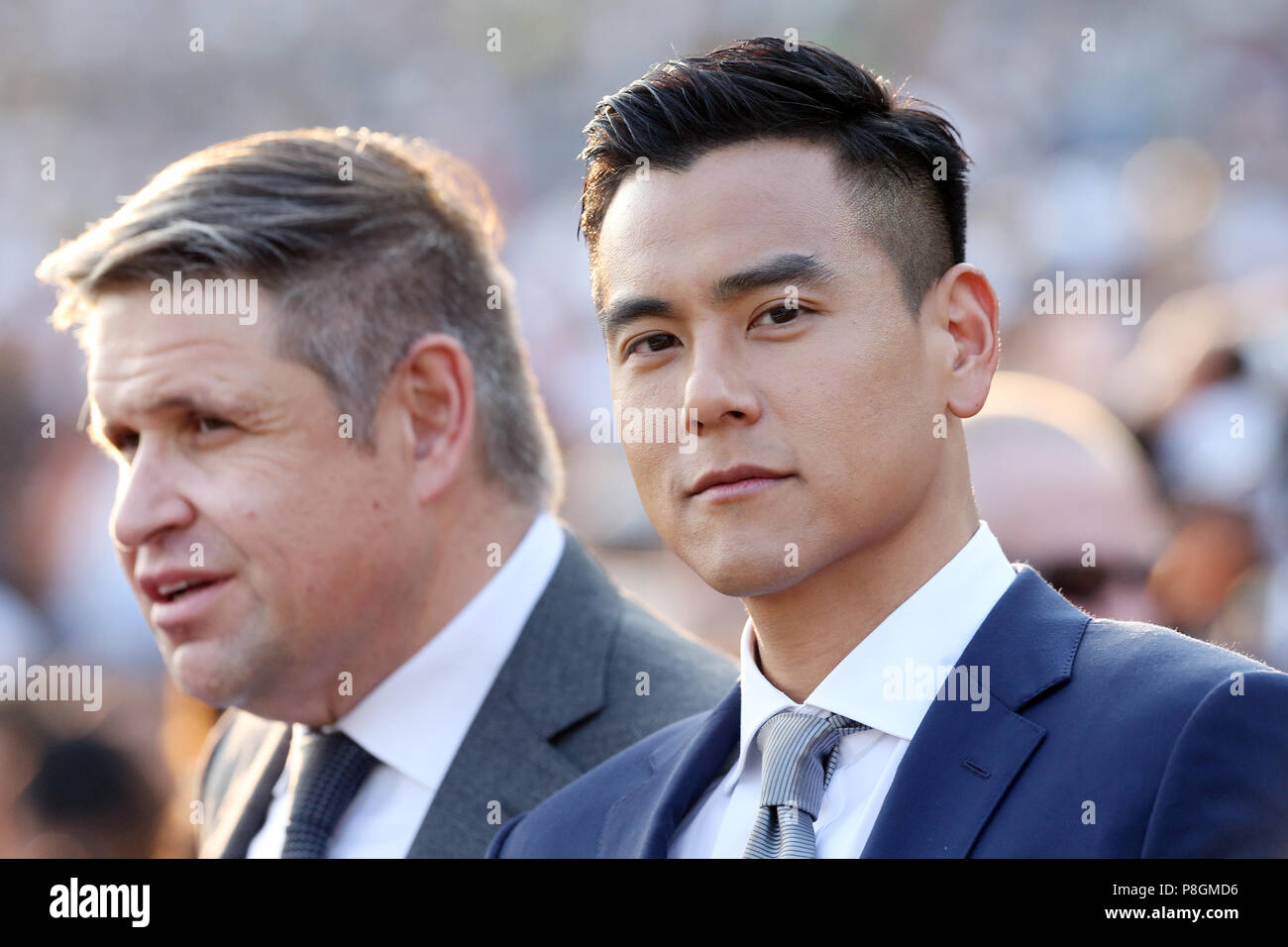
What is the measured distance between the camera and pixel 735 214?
186cm

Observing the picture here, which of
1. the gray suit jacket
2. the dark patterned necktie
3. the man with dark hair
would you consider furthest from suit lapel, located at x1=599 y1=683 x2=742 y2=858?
the dark patterned necktie

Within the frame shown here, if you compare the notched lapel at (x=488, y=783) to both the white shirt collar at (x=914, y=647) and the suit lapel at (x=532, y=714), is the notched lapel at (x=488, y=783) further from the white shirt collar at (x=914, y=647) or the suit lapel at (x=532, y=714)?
the white shirt collar at (x=914, y=647)

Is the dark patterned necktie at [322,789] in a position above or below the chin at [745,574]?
below

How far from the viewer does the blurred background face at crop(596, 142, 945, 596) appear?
5.87ft

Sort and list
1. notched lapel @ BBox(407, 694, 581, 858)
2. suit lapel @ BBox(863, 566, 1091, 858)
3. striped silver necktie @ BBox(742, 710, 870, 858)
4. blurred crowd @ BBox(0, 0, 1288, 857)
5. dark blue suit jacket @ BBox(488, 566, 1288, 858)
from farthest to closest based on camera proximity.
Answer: blurred crowd @ BBox(0, 0, 1288, 857), notched lapel @ BBox(407, 694, 581, 858), striped silver necktie @ BBox(742, 710, 870, 858), suit lapel @ BBox(863, 566, 1091, 858), dark blue suit jacket @ BBox(488, 566, 1288, 858)

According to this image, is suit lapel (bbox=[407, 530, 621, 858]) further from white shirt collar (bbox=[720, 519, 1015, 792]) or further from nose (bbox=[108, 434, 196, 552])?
white shirt collar (bbox=[720, 519, 1015, 792])

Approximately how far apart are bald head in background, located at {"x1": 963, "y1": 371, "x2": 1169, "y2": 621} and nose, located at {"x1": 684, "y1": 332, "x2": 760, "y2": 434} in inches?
54.1

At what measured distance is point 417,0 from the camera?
36.0 ft

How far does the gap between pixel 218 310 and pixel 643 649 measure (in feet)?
3.35

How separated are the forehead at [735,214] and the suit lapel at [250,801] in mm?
1655

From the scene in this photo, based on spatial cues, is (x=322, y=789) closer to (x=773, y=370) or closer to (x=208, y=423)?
(x=208, y=423)

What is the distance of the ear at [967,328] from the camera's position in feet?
6.29

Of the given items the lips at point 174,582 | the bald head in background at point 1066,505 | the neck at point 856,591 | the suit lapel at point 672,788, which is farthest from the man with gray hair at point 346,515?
the neck at point 856,591

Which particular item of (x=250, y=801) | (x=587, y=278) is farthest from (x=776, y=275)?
(x=587, y=278)
